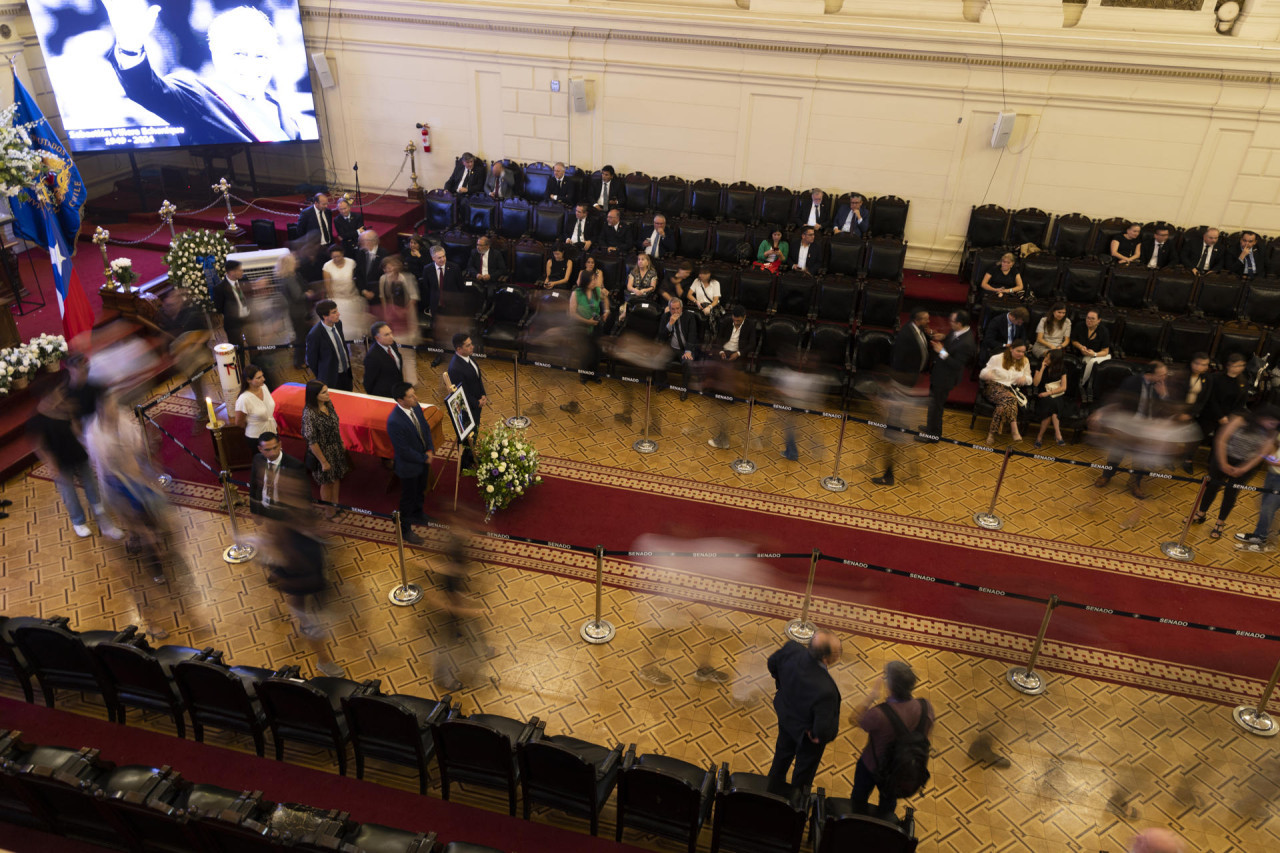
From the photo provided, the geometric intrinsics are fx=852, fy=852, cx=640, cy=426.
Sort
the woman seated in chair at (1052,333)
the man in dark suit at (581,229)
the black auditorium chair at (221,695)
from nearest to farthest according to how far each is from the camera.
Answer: the black auditorium chair at (221,695) < the woman seated in chair at (1052,333) < the man in dark suit at (581,229)

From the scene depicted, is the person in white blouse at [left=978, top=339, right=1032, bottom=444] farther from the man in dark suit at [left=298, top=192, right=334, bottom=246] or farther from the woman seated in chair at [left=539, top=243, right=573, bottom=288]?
the man in dark suit at [left=298, top=192, right=334, bottom=246]

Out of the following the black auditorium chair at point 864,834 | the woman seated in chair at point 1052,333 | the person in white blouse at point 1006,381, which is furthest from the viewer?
the woman seated in chair at point 1052,333

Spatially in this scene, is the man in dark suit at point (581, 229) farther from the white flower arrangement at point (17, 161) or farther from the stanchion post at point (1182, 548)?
the stanchion post at point (1182, 548)

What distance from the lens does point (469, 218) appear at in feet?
41.2

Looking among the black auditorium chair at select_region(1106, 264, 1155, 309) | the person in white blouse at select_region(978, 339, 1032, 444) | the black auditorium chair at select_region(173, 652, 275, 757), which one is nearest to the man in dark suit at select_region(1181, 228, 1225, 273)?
the black auditorium chair at select_region(1106, 264, 1155, 309)

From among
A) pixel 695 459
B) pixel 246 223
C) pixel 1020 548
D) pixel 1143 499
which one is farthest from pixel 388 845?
pixel 246 223

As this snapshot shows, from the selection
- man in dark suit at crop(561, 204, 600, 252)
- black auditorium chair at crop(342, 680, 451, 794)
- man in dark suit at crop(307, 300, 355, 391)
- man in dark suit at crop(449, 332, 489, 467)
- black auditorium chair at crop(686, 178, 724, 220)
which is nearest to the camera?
black auditorium chair at crop(342, 680, 451, 794)

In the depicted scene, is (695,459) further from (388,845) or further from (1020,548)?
(388,845)

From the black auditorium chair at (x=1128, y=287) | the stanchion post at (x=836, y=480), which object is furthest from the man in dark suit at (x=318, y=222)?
the black auditorium chair at (x=1128, y=287)

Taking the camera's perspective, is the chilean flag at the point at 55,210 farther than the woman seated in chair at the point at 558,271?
No

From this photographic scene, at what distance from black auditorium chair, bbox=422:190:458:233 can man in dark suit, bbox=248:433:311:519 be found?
7.12 meters

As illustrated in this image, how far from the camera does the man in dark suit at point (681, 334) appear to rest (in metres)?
9.46

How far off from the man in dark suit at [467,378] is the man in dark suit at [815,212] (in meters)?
6.41

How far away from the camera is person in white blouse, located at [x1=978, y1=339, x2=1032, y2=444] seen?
891 cm
